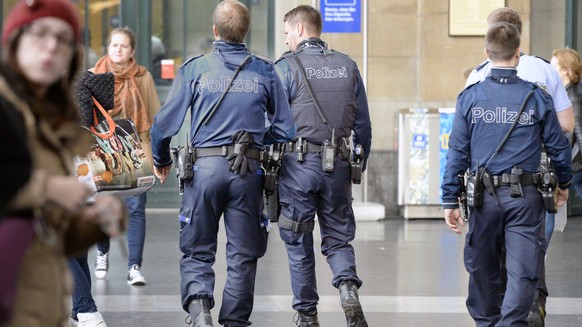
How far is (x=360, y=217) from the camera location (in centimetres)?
1341

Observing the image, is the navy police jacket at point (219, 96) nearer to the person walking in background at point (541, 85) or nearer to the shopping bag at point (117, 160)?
the shopping bag at point (117, 160)

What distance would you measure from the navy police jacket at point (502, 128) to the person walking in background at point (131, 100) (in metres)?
3.19

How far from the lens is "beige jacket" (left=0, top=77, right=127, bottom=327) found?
302cm

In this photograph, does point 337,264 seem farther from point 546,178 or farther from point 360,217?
point 360,217

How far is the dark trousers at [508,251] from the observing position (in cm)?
630

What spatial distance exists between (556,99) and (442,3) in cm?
656

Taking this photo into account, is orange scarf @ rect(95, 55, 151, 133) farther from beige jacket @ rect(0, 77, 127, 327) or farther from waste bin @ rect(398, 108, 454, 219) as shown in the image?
beige jacket @ rect(0, 77, 127, 327)

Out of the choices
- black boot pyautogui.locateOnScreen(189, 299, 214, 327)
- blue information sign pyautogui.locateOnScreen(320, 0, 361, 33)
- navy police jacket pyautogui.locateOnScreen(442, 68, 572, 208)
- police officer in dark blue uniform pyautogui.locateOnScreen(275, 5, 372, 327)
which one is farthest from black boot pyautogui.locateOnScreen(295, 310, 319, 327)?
blue information sign pyautogui.locateOnScreen(320, 0, 361, 33)

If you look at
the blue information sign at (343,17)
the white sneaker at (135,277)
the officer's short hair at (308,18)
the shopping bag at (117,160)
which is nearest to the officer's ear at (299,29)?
the officer's short hair at (308,18)

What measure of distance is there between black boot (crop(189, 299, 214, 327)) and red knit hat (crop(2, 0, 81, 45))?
11.9 feet

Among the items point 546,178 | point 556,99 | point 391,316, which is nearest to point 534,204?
point 546,178

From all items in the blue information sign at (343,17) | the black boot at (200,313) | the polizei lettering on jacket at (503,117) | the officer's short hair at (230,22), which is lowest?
the black boot at (200,313)

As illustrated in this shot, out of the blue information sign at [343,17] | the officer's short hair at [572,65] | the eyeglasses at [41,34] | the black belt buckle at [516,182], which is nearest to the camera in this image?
the eyeglasses at [41,34]

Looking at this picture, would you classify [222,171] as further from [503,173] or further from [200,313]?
[503,173]
